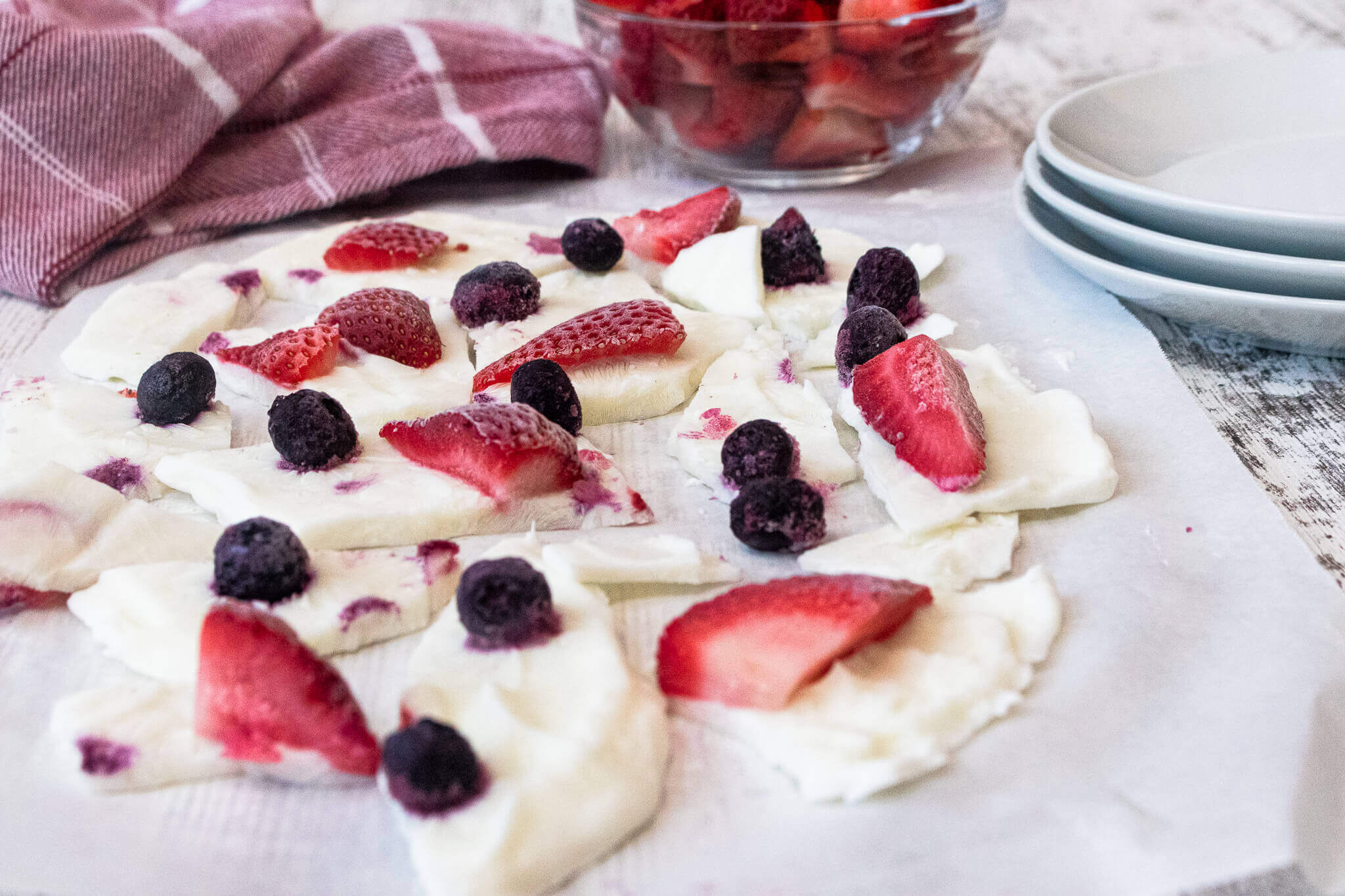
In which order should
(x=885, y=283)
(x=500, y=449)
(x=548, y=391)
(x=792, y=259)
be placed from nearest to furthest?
1. (x=500, y=449)
2. (x=548, y=391)
3. (x=885, y=283)
4. (x=792, y=259)

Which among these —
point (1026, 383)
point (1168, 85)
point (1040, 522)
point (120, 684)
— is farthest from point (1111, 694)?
point (1168, 85)

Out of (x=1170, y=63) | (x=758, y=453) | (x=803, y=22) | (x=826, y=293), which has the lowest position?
(x=1170, y=63)

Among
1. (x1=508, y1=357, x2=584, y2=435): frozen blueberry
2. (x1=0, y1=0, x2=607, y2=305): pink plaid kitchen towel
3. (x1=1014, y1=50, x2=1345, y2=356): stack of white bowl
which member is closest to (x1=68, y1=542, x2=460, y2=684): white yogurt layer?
(x1=508, y1=357, x2=584, y2=435): frozen blueberry

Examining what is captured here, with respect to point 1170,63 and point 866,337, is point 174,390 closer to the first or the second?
point 866,337

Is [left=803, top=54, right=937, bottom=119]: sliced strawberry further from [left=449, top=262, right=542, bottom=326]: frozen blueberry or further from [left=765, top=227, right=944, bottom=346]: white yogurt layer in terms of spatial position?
[left=449, top=262, right=542, bottom=326]: frozen blueberry

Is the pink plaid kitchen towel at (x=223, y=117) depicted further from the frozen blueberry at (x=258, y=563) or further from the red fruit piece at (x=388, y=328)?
the frozen blueberry at (x=258, y=563)

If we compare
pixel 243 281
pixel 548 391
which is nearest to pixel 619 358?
pixel 548 391
